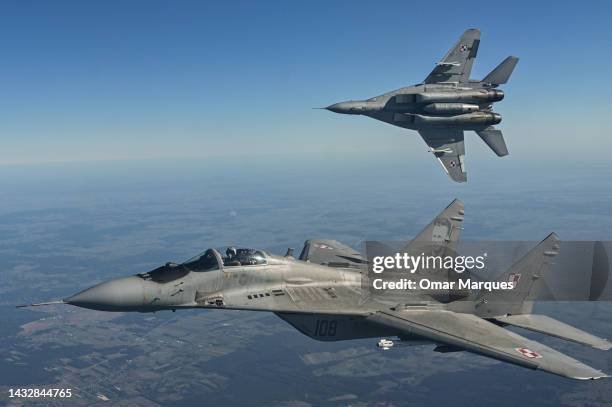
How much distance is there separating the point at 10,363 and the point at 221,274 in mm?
106194

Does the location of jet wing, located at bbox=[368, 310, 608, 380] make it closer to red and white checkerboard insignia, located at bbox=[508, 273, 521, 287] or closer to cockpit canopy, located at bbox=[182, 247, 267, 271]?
red and white checkerboard insignia, located at bbox=[508, 273, 521, 287]

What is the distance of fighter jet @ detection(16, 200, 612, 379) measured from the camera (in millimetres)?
16719

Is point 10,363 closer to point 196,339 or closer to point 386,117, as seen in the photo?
point 196,339

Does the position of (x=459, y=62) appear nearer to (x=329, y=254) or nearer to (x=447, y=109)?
(x=447, y=109)

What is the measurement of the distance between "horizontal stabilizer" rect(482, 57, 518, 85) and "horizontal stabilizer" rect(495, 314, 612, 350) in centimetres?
2049

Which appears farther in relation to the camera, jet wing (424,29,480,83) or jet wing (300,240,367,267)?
jet wing (424,29,480,83)

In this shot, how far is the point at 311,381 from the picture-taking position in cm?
8031

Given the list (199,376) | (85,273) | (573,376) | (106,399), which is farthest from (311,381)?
(85,273)

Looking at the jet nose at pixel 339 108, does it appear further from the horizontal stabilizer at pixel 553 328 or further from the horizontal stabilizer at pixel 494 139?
the horizontal stabilizer at pixel 553 328

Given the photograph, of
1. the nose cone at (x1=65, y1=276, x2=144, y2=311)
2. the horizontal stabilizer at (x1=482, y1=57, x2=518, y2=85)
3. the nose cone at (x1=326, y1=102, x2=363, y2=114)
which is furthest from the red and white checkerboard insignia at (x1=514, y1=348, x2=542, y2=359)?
the horizontal stabilizer at (x1=482, y1=57, x2=518, y2=85)

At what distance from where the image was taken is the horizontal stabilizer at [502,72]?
34375mm

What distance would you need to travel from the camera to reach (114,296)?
16594 millimetres

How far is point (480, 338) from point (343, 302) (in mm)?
5914

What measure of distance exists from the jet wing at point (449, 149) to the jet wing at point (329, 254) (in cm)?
1455
